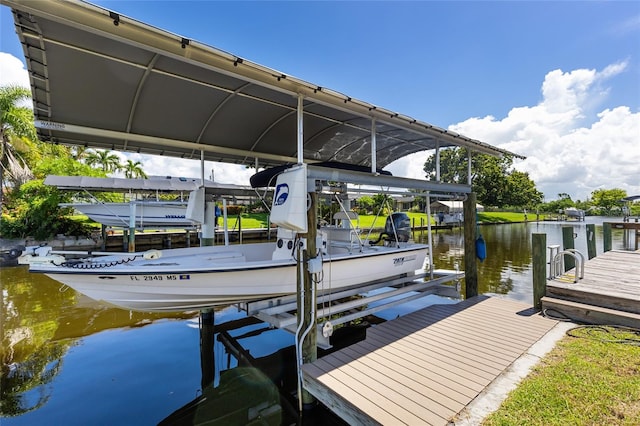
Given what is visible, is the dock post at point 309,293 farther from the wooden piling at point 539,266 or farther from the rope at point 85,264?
the wooden piling at point 539,266

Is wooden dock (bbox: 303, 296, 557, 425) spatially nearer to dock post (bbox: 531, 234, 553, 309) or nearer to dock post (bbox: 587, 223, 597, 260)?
dock post (bbox: 531, 234, 553, 309)

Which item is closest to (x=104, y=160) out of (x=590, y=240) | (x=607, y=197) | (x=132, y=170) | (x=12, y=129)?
(x=132, y=170)

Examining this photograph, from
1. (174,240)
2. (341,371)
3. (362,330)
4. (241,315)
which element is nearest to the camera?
(341,371)

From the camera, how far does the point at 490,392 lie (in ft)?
10.2

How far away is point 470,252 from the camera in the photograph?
22.5 feet

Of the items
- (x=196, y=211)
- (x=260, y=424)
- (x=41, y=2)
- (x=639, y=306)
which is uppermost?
(x=41, y=2)

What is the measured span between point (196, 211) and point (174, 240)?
1367 centimetres

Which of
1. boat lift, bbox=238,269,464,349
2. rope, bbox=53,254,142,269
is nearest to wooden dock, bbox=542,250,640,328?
boat lift, bbox=238,269,464,349

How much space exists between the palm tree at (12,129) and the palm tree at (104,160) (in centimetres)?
1345

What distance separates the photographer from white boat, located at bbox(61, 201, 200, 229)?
13672 millimetres

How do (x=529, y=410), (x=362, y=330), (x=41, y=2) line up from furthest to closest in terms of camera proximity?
(x=362, y=330) < (x=529, y=410) < (x=41, y=2)

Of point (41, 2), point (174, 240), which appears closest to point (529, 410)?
point (41, 2)

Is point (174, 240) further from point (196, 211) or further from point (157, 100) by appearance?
point (157, 100)

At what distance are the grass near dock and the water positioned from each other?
7.51 feet
